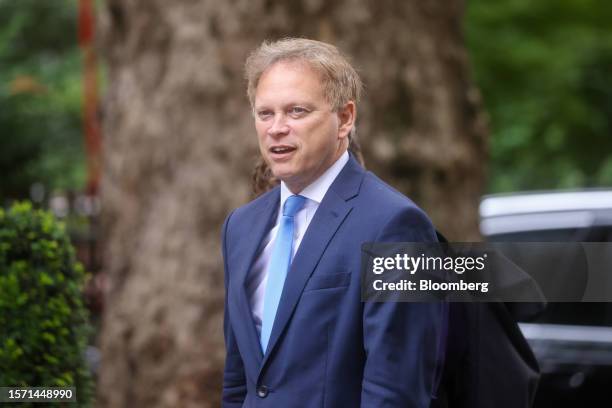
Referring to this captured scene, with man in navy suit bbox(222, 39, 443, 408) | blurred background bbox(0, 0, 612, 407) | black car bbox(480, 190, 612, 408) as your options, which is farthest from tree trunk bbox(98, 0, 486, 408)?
man in navy suit bbox(222, 39, 443, 408)

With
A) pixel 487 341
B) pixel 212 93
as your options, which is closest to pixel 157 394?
pixel 212 93

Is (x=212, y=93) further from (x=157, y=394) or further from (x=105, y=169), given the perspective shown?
(x=157, y=394)

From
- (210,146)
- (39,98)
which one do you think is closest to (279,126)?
(210,146)

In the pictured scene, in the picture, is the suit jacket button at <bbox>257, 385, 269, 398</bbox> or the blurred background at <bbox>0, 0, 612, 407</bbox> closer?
the suit jacket button at <bbox>257, 385, 269, 398</bbox>

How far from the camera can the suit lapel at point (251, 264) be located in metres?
3.21

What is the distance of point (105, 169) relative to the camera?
796cm

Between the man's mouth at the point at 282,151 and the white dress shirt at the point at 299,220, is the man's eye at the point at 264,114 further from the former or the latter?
the white dress shirt at the point at 299,220

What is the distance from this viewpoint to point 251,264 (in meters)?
3.35

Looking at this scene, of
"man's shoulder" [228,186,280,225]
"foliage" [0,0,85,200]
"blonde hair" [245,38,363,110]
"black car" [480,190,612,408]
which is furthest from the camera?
"foliage" [0,0,85,200]

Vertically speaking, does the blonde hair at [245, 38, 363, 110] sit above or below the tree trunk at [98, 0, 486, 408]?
below

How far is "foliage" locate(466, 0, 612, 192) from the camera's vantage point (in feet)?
58.2

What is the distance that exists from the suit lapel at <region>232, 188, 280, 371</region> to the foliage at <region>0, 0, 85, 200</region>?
33.5ft

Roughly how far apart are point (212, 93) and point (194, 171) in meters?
0.53

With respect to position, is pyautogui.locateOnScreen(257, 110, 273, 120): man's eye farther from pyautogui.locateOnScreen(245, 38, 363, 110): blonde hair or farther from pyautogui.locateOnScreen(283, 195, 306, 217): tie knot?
pyautogui.locateOnScreen(283, 195, 306, 217): tie knot
